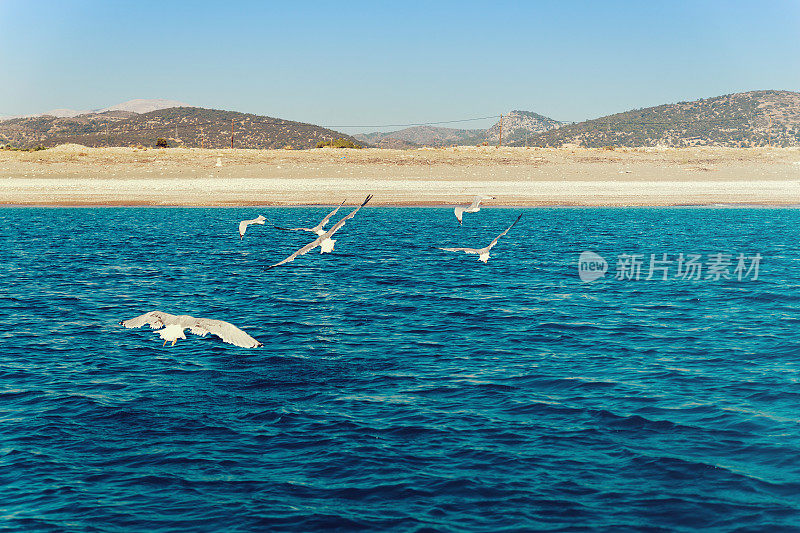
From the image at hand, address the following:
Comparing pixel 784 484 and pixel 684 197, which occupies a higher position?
pixel 684 197

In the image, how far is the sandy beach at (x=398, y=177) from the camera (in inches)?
2376

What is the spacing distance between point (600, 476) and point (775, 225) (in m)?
43.4

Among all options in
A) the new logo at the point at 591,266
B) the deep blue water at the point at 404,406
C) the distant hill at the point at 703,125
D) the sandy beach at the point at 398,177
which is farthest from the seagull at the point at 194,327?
the distant hill at the point at 703,125

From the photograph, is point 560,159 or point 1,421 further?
point 560,159

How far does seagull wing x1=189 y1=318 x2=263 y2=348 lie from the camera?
1336 cm

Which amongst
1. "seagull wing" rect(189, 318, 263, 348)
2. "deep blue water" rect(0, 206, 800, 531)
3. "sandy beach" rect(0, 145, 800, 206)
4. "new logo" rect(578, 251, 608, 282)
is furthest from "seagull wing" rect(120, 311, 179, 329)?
"sandy beach" rect(0, 145, 800, 206)

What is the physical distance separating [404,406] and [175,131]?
521ft

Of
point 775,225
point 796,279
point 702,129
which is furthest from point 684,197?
point 702,129

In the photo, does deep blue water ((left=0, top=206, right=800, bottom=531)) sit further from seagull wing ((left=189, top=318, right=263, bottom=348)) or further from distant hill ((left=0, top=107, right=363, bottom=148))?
distant hill ((left=0, top=107, right=363, bottom=148))

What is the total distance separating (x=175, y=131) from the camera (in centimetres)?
16150

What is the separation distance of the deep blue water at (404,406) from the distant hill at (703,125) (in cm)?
15261

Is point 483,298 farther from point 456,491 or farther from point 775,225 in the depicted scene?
point 775,225

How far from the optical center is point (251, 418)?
11977mm

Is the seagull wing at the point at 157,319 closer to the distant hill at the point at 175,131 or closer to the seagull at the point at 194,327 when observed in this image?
the seagull at the point at 194,327
